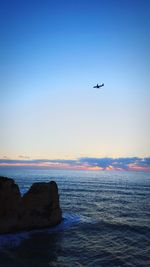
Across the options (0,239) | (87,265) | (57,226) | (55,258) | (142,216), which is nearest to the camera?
(87,265)

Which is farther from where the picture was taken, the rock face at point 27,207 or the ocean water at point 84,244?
the rock face at point 27,207

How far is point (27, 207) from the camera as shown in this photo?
32594mm

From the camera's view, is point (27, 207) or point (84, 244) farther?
point (27, 207)

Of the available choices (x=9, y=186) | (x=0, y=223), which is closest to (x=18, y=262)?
(x=0, y=223)

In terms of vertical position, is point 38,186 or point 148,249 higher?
point 38,186

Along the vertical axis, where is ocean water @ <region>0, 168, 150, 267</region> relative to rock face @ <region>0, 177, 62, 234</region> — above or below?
below

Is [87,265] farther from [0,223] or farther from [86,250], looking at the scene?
[0,223]

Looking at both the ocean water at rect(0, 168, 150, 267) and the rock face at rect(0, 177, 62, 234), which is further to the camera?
the rock face at rect(0, 177, 62, 234)

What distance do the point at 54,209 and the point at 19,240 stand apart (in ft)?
24.8

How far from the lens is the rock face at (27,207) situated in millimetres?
30500

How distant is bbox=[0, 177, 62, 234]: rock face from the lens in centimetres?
3050

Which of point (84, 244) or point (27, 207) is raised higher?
point (27, 207)

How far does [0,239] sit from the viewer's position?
2766 cm

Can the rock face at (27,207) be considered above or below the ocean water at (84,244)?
above
